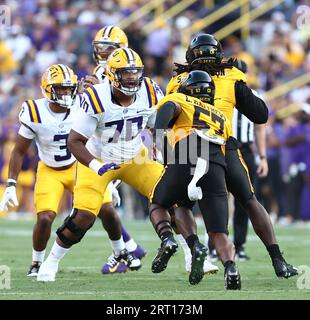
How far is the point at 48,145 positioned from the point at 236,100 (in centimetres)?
172

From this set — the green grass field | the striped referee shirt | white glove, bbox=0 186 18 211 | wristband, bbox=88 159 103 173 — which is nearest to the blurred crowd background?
the green grass field

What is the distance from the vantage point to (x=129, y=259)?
841 centimetres

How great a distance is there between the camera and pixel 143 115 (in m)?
7.75

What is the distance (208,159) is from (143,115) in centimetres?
112

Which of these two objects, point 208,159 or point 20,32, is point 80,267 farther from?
point 20,32

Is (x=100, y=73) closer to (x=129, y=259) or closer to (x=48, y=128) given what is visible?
(x=48, y=128)

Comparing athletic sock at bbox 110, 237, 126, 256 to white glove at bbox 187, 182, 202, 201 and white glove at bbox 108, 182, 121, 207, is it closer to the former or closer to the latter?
white glove at bbox 108, 182, 121, 207

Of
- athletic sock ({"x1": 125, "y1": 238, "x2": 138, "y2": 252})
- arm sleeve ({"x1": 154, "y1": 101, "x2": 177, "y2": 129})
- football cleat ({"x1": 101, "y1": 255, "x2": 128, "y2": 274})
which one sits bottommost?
football cleat ({"x1": 101, "y1": 255, "x2": 128, "y2": 274})

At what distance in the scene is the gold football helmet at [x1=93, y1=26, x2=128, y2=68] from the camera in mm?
8719

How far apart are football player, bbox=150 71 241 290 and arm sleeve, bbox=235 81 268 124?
0.37 meters

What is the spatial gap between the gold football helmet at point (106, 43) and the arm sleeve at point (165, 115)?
201 centimetres

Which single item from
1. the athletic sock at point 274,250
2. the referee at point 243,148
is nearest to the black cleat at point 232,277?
the athletic sock at point 274,250

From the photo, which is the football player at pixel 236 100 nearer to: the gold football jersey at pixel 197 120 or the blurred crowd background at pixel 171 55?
the gold football jersey at pixel 197 120
